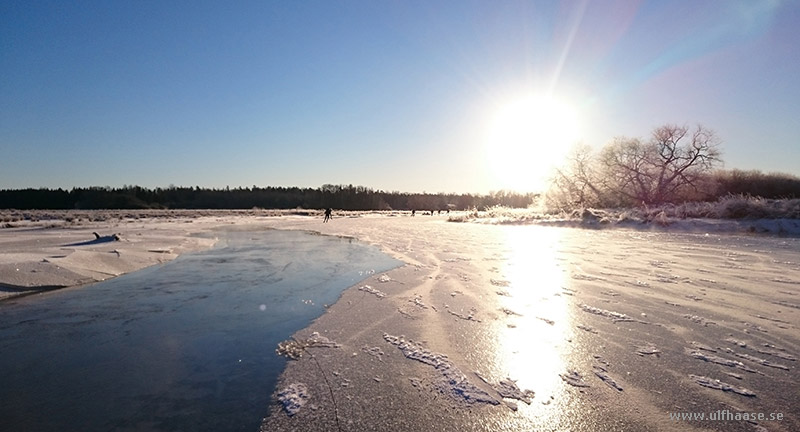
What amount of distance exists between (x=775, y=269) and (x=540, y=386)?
7.89 metres

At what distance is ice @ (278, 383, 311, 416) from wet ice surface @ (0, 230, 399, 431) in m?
0.02

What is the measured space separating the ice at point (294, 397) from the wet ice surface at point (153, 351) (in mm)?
16

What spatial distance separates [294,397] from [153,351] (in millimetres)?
2168

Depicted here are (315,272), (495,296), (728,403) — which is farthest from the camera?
(315,272)

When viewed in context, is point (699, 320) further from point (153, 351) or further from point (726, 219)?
point (726, 219)

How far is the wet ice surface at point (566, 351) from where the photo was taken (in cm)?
264

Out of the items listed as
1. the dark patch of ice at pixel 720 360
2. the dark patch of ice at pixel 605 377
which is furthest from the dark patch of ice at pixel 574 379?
the dark patch of ice at pixel 720 360

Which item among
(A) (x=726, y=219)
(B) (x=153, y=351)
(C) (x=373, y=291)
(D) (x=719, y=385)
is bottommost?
(B) (x=153, y=351)

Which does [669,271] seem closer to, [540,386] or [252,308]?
[540,386]

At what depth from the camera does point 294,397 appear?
9.59 ft

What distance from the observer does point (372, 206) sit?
359 ft

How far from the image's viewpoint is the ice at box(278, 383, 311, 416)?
276cm

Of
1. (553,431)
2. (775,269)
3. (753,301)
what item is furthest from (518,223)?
(553,431)

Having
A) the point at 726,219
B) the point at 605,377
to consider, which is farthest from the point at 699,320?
the point at 726,219
